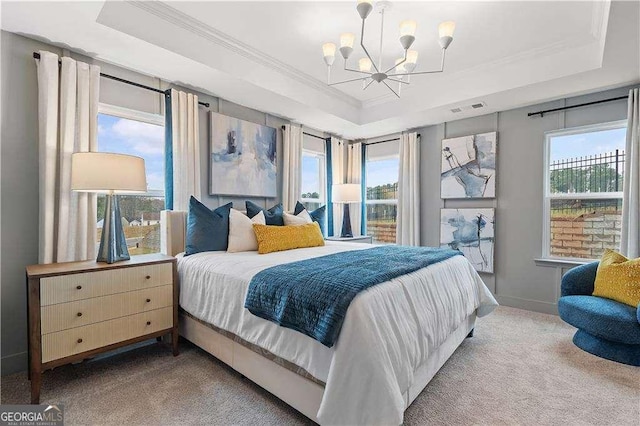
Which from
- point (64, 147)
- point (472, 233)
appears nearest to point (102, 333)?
point (64, 147)

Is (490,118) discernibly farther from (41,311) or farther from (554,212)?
(41,311)

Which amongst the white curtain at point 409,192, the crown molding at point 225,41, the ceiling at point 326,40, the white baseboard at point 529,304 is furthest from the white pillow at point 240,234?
the white baseboard at point 529,304

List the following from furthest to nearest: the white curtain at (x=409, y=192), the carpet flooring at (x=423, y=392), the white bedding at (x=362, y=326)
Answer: the white curtain at (x=409, y=192) → the carpet flooring at (x=423, y=392) → the white bedding at (x=362, y=326)

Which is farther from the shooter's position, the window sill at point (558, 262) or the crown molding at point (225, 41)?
the window sill at point (558, 262)

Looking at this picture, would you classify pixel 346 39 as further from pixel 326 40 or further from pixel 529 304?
pixel 529 304

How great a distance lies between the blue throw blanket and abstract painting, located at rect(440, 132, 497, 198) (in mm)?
2369

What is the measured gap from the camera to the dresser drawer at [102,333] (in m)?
1.81

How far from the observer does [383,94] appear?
12.9 feet

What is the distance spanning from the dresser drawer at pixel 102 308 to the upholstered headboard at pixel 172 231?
539mm

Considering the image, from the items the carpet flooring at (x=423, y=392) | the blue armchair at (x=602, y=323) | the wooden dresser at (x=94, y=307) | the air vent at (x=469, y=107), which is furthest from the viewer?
the air vent at (x=469, y=107)

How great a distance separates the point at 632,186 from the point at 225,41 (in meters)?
4.08

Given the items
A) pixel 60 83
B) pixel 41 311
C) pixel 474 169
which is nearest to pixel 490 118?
pixel 474 169

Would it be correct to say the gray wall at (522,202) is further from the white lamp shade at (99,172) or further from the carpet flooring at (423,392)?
the white lamp shade at (99,172)

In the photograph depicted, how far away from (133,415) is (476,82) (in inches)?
161
